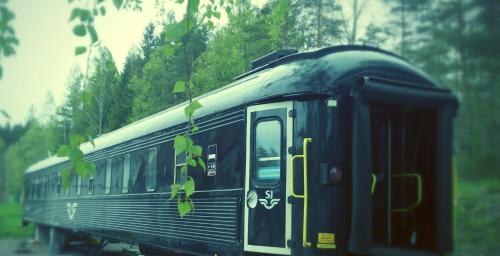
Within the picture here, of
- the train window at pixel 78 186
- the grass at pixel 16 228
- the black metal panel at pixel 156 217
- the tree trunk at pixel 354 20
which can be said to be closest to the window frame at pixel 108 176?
the black metal panel at pixel 156 217

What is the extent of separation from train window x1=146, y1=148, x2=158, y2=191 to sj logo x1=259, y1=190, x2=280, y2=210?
4.20 metres

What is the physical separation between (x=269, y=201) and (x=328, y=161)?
972 millimetres

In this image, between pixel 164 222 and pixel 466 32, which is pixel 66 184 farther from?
→ pixel 466 32

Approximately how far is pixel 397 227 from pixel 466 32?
7.67 metres

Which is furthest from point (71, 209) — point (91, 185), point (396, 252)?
point (396, 252)

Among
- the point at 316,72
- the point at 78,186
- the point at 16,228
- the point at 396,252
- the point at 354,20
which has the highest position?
the point at 354,20

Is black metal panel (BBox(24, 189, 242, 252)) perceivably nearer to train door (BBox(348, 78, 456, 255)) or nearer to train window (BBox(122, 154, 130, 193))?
train window (BBox(122, 154, 130, 193))

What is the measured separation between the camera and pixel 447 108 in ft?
20.3

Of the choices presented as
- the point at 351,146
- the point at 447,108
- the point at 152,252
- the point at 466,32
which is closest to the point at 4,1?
the point at 351,146

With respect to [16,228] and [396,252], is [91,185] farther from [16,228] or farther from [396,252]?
[396,252]

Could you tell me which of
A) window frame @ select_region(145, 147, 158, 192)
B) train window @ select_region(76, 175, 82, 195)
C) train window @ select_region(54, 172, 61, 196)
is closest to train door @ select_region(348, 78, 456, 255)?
window frame @ select_region(145, 147, 158, 192)

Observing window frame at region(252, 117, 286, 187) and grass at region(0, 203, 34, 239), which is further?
grass at region(0, 203, 34, 239)

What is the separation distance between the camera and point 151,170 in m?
10.6

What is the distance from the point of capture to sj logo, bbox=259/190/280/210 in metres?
6.57
